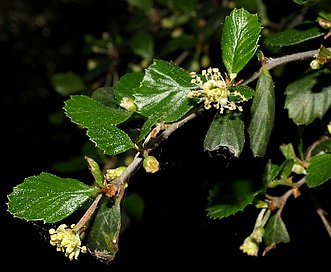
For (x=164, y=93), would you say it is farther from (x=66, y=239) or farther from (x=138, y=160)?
(x=66, y=239)

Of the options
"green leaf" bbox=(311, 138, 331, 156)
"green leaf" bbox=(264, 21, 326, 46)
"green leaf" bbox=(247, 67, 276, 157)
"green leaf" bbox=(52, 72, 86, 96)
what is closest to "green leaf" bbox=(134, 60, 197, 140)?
"green leaf" bbox=(247, 67, 276, 157)

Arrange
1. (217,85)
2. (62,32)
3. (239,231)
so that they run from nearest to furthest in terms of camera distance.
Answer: (217,85) → (239,231) → (62,32)

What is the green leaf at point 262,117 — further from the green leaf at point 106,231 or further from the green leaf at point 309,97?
the green leaf at point 106,231

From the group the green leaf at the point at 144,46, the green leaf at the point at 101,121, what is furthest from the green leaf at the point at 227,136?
the green leaf at the point at 144,46

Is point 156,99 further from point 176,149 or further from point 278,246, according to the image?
point 278,246

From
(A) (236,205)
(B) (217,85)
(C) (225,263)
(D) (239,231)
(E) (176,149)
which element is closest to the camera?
(B) (217,85)

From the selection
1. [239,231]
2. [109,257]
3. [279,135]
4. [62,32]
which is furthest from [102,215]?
[62,32]

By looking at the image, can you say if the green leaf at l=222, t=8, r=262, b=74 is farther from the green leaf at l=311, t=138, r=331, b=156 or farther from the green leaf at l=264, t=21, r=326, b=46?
the green leaf at l=311, t=138, r=331, b=156
